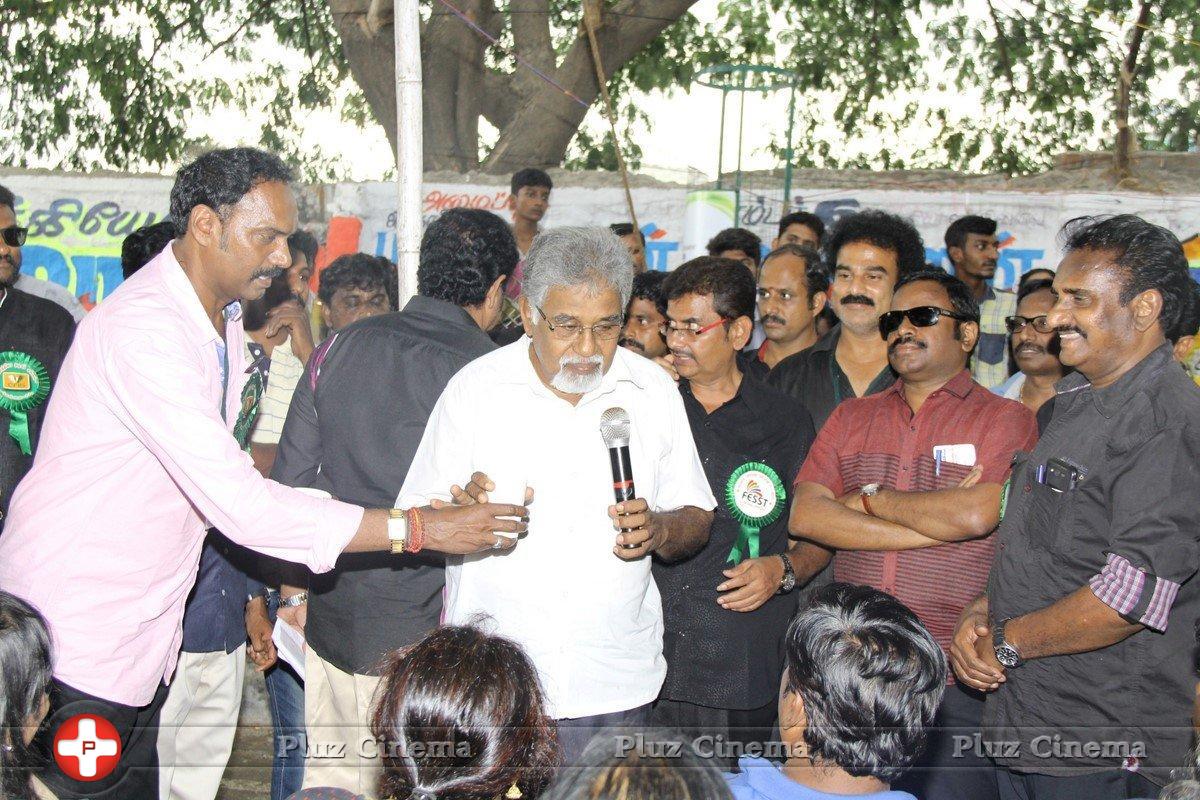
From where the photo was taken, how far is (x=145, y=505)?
3.10 meters

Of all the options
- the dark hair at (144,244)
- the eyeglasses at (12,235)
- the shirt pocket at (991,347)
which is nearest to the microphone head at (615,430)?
the dark hair at (144,244)

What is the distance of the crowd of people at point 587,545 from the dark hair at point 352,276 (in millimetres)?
1661

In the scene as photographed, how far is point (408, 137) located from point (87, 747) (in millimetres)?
2966

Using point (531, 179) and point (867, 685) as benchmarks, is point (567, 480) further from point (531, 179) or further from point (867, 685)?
point (531, 179)

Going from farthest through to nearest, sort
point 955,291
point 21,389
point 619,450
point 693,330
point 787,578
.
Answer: point 21,389 < point 693,330 < point 955,291 < point 787,578 < point 619,450

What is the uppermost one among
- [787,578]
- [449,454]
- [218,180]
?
[218,180]

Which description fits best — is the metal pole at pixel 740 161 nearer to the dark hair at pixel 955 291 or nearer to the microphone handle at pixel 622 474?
the dark hair at pixel 955 291

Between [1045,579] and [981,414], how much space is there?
2.61 ft

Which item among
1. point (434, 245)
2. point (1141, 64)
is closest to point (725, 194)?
point (434, 245)

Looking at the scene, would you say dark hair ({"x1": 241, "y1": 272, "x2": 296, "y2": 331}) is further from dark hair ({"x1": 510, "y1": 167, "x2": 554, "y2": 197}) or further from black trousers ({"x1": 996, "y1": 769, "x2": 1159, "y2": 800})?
black trousers ({"x1": 996, "y1": 769, "x2": 1159, "y2": 800})

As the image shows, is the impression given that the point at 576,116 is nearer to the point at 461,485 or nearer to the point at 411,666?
the point at 461,485

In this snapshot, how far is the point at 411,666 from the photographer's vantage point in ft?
6.93

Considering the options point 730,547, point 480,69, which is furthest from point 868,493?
point 480,69

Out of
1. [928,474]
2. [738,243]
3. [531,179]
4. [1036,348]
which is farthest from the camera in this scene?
[531,179]
